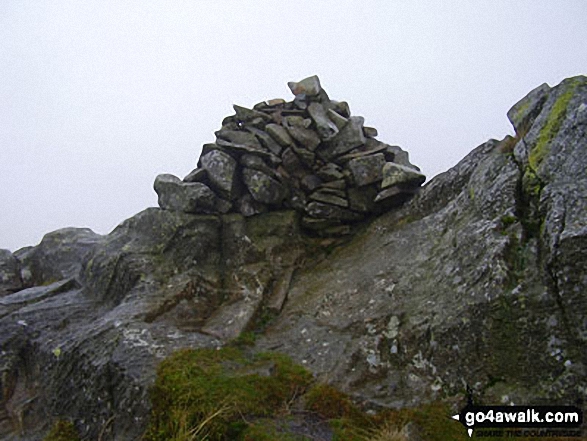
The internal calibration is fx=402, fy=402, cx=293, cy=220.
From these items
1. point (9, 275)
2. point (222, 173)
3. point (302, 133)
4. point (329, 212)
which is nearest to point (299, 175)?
point (302, 133)

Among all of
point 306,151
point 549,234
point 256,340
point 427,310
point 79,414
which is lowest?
point 79,414

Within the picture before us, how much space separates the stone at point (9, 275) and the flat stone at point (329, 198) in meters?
11.4

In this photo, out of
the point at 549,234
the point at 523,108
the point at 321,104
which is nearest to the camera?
the point at 549,234

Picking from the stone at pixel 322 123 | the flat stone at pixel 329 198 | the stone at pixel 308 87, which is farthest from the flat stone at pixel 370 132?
the flat stone at pixel 329 198

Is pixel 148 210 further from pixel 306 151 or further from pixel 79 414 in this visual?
pixel 79 414

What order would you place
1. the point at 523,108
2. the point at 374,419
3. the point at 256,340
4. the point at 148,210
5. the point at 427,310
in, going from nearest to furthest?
1. the point at 374,419
2. the point at 427,310
3. the point at 256,340
4. the point at 523,108
5. the point at 148,210

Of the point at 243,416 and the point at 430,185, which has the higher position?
the point at 430,185

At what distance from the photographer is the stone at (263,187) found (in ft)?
40.4

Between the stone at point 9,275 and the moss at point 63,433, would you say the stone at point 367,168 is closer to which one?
the moss at point 63,433

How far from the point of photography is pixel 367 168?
12656 mm

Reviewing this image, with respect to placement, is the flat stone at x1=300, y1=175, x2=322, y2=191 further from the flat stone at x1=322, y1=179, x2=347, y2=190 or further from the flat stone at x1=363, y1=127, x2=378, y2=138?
the flat stone at x1=363, y1=127, x2=378, y2=138

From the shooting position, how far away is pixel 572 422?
5.71 metres

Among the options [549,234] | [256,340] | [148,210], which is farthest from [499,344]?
[148,210]

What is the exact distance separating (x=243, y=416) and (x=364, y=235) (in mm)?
6959
